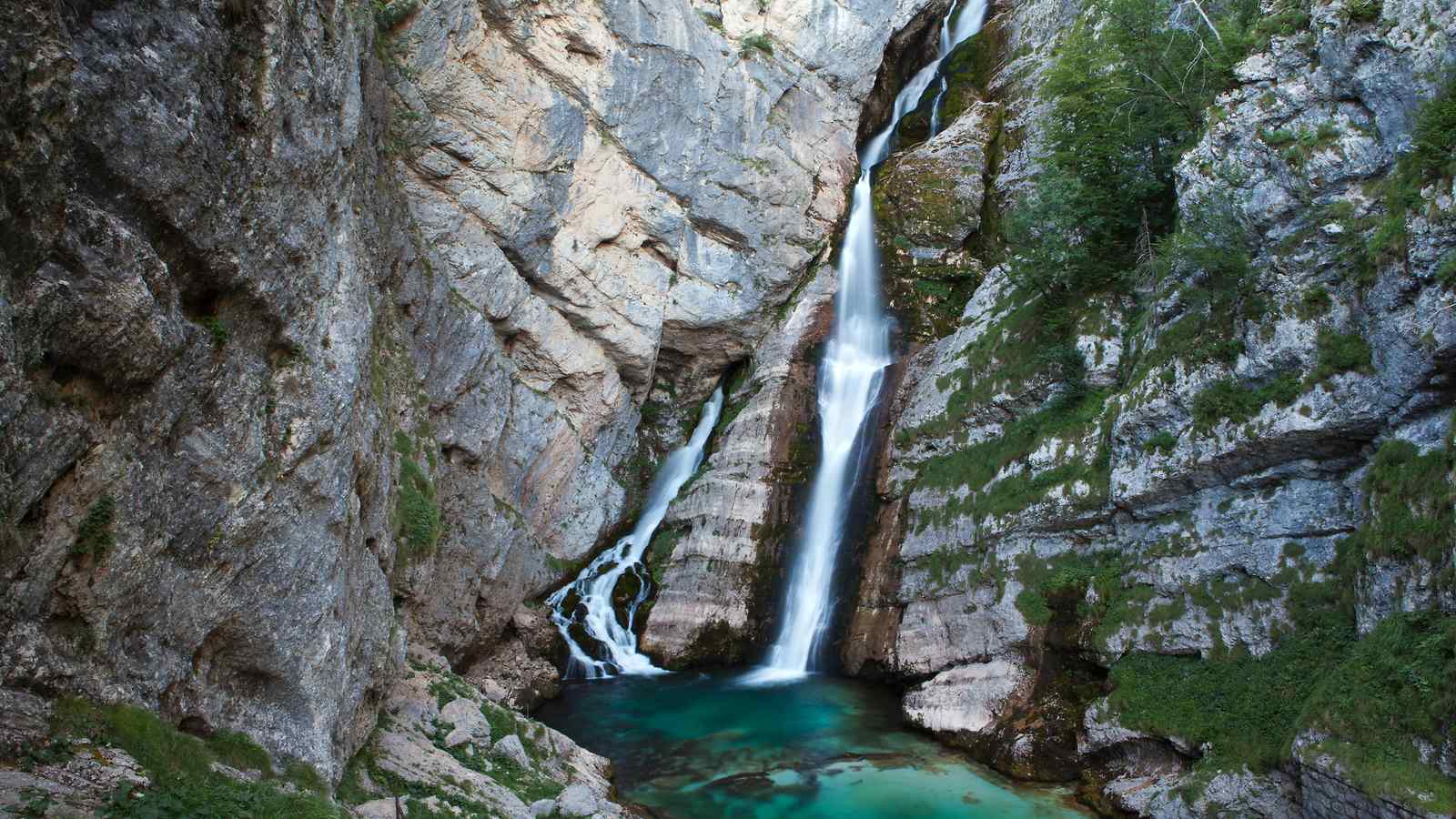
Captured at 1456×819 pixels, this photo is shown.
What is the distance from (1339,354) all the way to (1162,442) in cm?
320

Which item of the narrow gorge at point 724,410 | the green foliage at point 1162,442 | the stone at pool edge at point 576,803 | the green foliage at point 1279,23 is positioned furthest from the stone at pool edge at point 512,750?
the green foliage at point 1279,23

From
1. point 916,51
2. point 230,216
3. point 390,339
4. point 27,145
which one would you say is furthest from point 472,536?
point 916,51

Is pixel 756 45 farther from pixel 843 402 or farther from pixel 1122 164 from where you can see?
pixel 1122 164

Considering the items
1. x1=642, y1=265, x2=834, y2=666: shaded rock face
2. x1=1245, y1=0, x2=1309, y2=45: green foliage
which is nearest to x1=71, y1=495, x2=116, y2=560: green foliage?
x1=642, y1=265, x2=834, y2=666: shaded rock face

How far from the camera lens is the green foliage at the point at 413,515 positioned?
15359 mm

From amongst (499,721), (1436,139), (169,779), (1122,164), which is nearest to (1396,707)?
(1436,139)

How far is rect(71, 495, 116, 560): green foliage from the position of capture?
Answer: 22.0 feet

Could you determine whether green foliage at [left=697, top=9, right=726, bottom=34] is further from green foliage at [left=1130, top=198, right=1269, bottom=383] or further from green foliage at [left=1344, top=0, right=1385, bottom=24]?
green foliage at [left=1344, top=0, right=1385, bottom=24]

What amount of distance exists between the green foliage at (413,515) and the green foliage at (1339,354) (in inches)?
594

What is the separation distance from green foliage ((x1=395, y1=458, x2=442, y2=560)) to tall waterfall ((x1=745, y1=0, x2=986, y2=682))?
8689 millimetres

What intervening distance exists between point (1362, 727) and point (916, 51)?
93.9 ft

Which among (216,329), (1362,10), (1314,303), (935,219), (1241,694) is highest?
(935,219)

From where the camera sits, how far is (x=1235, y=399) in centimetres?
1437

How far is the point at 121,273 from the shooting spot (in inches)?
270
